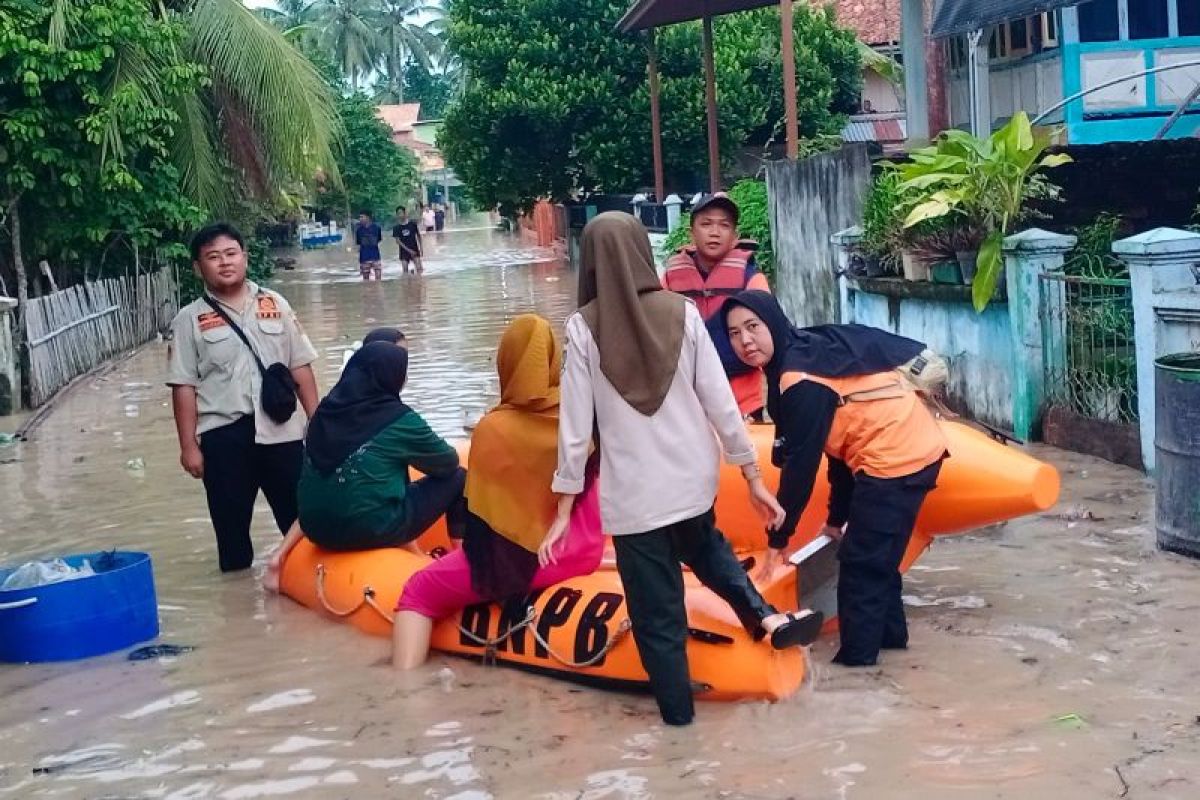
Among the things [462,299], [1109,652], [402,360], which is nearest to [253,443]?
[402,360]

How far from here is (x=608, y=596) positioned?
5164 mm

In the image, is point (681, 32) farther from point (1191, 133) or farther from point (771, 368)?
point (771, 368)

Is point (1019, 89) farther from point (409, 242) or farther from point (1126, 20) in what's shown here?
point (409, 242)

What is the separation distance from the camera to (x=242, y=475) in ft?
22.2

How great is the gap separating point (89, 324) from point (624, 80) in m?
12.1

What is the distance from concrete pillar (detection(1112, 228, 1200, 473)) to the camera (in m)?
7.25

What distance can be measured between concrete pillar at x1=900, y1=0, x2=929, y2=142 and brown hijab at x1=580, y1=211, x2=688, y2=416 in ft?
45.4

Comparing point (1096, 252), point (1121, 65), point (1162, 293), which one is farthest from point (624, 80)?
point (1162, 293)

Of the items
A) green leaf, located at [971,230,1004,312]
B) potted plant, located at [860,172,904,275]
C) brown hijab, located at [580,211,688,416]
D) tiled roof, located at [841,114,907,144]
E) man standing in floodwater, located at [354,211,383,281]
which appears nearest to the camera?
brown hijab, located at [580,211,688,416]

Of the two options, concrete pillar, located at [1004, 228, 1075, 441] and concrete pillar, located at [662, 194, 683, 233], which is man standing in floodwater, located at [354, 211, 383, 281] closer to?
concrete pillar, located at [662, 194, 683, 233]

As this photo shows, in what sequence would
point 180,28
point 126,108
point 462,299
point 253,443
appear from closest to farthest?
1. point 253,443
2. point 126,108
3. point 180,28
4. point 462,299

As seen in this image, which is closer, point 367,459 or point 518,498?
point 518,498

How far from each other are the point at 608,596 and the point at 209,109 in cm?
1500

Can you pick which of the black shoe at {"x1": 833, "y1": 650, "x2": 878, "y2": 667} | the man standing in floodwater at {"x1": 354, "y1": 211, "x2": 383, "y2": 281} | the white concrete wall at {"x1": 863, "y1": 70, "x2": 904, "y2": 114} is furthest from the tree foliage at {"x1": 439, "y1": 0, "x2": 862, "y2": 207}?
the black shoe at {"x1": 833, "y1": 650, "x2": 878, "y2": 667}
